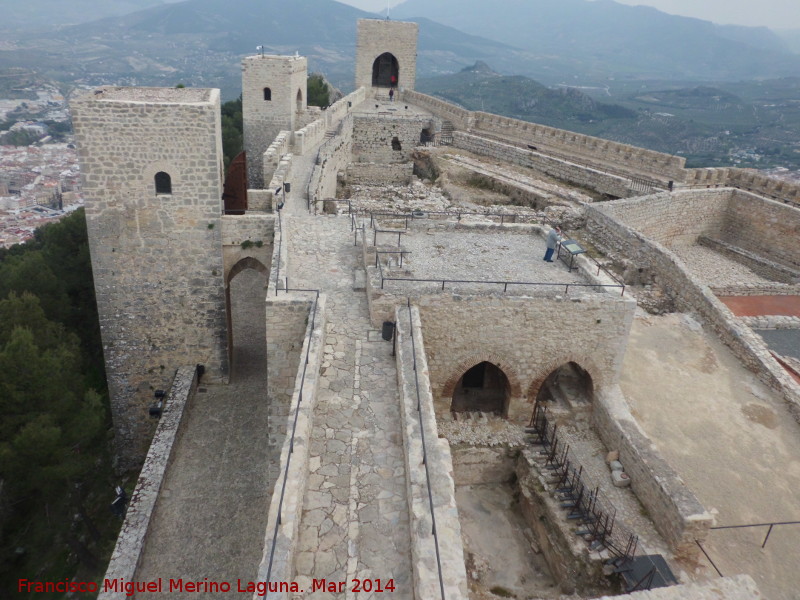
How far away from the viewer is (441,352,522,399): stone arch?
949cm

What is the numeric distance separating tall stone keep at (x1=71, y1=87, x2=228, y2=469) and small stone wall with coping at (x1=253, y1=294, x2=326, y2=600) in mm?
4580

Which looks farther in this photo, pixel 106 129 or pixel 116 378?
pixel 116 378

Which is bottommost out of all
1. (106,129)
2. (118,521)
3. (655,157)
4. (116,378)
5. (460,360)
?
(118,521)

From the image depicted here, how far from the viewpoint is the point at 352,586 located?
5.03 meters

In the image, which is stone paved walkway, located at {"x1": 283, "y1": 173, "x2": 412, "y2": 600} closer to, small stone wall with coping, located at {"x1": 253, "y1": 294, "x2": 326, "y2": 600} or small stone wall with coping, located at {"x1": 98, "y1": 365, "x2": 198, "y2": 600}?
small stone wall with coping, located at {"x1": 253, "y1": 294, "x2": 326, "y2": 600}

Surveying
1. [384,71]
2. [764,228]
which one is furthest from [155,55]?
[764,228]

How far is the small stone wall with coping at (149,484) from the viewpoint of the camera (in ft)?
26.3

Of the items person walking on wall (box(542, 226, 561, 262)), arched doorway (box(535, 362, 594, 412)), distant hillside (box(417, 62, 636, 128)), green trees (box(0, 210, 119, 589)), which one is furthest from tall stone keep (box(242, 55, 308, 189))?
distant hillside (box(417, 62, 636, 128))

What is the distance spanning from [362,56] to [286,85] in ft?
39.3

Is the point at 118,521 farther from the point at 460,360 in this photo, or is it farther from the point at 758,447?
the point at 758,447

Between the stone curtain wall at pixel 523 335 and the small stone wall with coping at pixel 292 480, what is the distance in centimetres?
221

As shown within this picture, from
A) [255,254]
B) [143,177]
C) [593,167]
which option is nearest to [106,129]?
[143,177]

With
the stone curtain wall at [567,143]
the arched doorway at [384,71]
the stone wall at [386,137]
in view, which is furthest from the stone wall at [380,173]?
the arched doorway at [384,71]

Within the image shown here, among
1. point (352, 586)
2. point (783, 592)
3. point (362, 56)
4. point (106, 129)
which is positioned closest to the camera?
point (352, 586)
